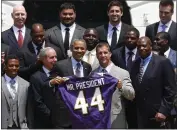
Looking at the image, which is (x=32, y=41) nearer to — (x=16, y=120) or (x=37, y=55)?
(x=37, y=55)

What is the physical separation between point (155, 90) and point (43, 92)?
1.51 meters

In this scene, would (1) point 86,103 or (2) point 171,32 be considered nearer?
(1) point 86,103

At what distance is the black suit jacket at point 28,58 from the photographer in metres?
9.01

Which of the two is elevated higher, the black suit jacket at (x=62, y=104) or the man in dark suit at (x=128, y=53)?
the man in dark suit at (x=128, y=53)

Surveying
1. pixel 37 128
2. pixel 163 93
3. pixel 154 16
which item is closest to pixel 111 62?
pixel 163 93

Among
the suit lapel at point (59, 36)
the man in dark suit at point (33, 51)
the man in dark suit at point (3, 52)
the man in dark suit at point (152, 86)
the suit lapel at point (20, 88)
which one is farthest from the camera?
the suit lapel at point (59, 36)

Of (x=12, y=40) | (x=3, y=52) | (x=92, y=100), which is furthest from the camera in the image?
(x=12, y=40)

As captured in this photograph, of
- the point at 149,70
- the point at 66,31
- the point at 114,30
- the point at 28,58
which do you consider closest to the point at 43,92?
the point at 28,58

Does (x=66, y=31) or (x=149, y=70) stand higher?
(x=66, y=31)

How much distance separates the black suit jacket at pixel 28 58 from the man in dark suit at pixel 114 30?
2.57ft

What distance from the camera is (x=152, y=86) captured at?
28.0ft

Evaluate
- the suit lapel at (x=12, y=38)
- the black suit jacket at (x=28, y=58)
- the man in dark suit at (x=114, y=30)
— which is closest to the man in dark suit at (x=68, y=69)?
the black suit jacket at (x=28, y=58)

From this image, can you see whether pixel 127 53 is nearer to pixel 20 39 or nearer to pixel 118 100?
pixel 118 100

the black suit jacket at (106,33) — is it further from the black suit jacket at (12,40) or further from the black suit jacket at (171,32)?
the black suit jacket at (12,40)
